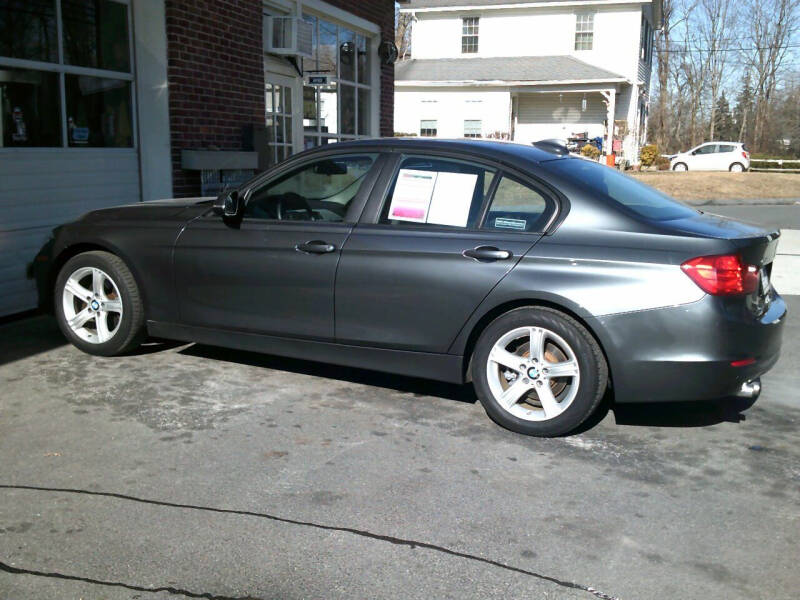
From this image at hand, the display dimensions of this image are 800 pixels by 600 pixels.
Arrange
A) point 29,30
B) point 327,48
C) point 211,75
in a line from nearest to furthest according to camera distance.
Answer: point 29,30
point 211,75
point 327,48

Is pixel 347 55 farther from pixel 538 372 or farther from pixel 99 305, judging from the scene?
pixel 538 372

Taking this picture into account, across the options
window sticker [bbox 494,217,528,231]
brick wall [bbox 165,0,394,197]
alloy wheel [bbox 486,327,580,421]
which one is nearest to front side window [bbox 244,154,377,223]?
window sticker [bbox 494,217,528,231]

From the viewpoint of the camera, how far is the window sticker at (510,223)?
4.74m

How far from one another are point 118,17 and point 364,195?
197 inches

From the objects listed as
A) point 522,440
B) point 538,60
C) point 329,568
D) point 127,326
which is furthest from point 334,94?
point 538,60

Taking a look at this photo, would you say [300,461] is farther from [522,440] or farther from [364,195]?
[364,195]

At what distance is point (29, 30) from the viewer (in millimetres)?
7625

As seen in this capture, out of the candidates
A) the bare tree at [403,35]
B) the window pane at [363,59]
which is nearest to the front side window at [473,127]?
the bare tree at [403,35]

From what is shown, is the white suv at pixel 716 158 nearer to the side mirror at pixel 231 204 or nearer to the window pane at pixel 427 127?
the window pane at pixel 427 127

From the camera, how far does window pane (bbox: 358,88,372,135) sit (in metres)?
14.1

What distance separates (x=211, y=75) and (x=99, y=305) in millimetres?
4593

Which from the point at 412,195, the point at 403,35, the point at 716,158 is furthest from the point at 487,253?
the point at 403,35

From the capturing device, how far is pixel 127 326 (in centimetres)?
583

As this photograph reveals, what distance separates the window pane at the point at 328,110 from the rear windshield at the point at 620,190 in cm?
796
